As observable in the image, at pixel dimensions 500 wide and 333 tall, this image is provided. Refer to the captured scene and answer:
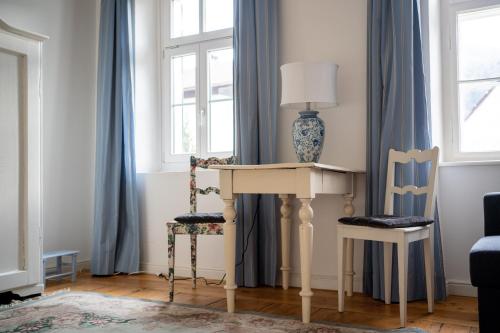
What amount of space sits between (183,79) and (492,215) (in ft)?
8.35

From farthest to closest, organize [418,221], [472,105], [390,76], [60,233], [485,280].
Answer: [60,233]
[472,105]
[390,76]
[418,221]
[485,280]

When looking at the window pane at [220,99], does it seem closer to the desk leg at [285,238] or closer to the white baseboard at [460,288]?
the desk leg at [285,238]

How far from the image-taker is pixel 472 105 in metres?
3.02

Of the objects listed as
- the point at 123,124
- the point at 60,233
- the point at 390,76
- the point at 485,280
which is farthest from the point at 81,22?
the point at 485,280

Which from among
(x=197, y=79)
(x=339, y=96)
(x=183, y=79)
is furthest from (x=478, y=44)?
(x=183, y=79)

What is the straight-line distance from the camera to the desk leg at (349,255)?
113 inches

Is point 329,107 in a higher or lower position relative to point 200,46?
lower

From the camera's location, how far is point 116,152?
374cm

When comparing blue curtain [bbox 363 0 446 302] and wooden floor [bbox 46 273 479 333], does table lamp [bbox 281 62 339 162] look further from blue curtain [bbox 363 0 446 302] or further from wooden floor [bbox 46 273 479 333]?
wooden floor [bbox 46 273 479 333]

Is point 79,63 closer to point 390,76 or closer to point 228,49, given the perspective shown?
point 228,49

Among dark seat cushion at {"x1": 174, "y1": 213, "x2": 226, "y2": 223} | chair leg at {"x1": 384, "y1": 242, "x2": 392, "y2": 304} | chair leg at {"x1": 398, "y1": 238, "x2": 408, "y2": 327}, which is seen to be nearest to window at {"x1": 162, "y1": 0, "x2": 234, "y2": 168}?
dark seat cushion at {"x1": 174, "y1": 213, "x2": 226, "y2": 223}

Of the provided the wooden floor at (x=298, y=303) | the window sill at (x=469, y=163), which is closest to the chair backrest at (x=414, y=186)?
the window sill at (x=469, y=163)

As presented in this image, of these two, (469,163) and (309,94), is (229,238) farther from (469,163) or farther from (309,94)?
(469,163)

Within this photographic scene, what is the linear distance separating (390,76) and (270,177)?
0.99 m
